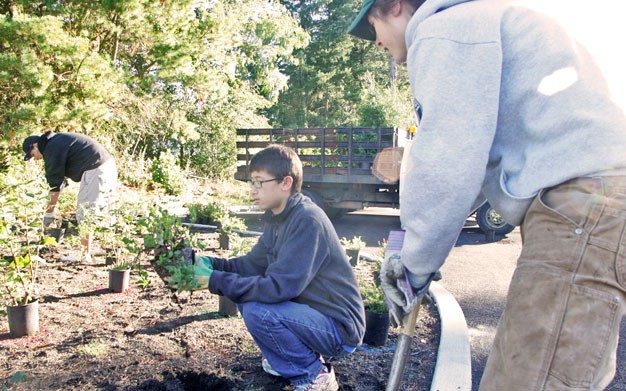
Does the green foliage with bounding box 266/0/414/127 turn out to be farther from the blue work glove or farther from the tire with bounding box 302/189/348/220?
the blue work glove

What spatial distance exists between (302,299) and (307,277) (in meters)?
0.19

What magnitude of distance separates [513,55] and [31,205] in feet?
10.4

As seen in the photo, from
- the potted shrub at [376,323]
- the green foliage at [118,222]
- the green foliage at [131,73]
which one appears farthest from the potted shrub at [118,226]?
the green foliage at [131,73]

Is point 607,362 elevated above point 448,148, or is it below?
below

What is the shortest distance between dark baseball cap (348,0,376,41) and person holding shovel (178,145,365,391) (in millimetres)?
995

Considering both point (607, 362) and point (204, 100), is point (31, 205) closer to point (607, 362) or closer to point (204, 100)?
point (607, 362)

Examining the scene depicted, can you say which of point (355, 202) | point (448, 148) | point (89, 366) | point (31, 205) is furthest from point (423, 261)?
point (355, 202)

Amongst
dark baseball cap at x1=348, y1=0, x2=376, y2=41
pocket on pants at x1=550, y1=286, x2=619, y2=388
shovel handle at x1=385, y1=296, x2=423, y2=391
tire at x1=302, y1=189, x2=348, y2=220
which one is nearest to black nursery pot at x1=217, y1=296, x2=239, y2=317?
shovel handle at x1=385, y1=296, x2=423, y2=391

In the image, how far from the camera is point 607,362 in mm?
1285

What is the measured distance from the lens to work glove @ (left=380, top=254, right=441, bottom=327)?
168 cm

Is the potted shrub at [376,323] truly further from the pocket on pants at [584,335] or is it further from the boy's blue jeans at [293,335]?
the pocket on pants at [584,335]

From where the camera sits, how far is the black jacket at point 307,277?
98.1 inches

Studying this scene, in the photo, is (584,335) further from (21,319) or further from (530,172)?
(21,319)

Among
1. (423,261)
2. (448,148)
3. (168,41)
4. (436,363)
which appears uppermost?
(168,41)
